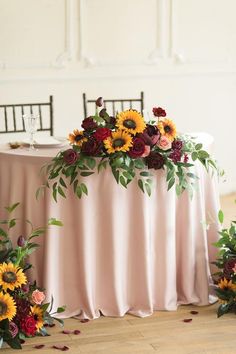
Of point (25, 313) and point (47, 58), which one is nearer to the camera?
point (25, 313)

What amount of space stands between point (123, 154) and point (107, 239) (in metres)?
0.41

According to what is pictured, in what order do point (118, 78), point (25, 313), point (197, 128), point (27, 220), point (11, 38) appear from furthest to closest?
point (197, 128) < point (118, 78) < point (11, 38) < point (27, 220) < point (25, 313)

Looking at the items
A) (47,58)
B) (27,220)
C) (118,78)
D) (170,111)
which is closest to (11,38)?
(47,58)

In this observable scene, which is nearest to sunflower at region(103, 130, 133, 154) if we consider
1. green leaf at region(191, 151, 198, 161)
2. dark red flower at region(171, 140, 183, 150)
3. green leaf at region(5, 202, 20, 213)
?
dark red flower at region(171, 140, 183, 150)

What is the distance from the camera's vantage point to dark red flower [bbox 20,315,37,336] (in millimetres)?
3127

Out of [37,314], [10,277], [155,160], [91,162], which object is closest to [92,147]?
[91,162]

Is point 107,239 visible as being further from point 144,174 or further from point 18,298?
point 18,298

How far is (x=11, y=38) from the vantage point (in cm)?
512

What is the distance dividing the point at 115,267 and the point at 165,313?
369 mm

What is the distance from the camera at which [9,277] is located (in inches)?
123

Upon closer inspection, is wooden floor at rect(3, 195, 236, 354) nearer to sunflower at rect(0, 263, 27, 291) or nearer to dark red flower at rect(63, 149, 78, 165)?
sunflower at rect(0, 263, 27, 291)

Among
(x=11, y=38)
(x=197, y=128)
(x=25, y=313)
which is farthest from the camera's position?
(x=197, y=128)

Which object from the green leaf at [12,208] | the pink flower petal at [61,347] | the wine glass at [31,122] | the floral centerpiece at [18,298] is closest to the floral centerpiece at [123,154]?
the green leaf at [12,208]

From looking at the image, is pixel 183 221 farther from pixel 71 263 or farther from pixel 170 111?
pixel 170 111
